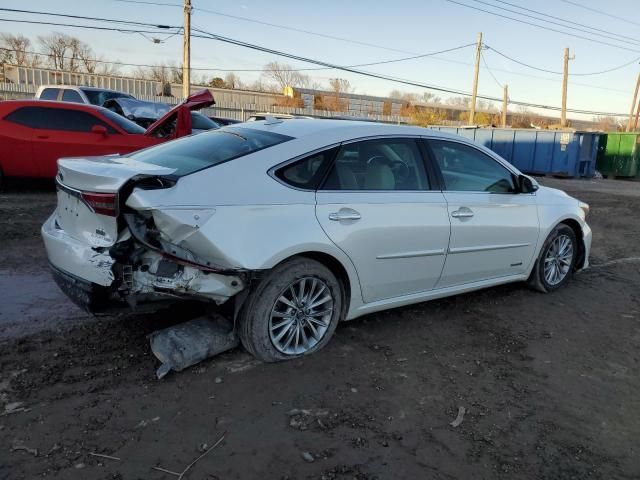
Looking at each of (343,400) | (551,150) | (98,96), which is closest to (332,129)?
(343,400)

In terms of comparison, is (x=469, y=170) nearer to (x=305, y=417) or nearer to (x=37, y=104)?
(x=305, y=417)

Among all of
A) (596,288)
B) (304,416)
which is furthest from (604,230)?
(304,416)

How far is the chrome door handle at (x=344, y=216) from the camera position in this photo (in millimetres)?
3520

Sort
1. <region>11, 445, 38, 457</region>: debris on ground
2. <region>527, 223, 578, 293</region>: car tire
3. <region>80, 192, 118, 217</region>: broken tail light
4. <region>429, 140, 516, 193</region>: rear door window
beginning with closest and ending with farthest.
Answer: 1. <region>11, 445, 38, 457</region>: debris on ground
2. <region>80, 192, 118, 217</region>: broken tail light
3. <region>429, 140, 516, 193</region>: rear door window
4. <region>527, 223, 578, 293</region>: car tire

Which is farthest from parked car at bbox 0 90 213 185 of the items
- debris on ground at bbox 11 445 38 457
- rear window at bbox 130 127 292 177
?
debris on ground at bbox 11 445 38 457

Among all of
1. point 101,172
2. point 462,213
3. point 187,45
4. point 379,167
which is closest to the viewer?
point 101,172

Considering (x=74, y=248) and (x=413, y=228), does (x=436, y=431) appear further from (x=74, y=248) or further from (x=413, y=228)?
(x=74, y=248)

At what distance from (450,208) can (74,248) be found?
2.69 meters

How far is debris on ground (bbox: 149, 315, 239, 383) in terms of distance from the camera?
10.8ft

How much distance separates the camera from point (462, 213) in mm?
4254

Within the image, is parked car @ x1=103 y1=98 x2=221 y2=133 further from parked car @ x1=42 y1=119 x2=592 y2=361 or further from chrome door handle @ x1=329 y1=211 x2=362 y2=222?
chrome door handle @ x1=329 y1=211 x2=362 y2=222

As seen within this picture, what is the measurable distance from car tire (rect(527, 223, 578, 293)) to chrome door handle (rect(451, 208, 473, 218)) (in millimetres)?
1295

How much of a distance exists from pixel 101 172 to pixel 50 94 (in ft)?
46.6

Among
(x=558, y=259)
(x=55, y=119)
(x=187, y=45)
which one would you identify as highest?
(x=187, y=45)
